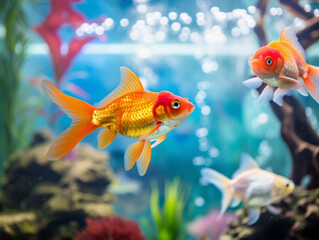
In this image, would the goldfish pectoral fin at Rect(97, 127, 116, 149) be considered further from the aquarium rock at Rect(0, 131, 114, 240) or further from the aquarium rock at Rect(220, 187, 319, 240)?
the aquarium rock at Rect(0, 131, 114, 240)

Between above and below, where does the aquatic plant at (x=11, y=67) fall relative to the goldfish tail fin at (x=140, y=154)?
above

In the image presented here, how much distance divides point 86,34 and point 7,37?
1.17 m

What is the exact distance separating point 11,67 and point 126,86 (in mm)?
3573

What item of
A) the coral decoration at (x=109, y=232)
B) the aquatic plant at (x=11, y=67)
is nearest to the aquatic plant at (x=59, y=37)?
the aquatic plant at (x=11, y=67)

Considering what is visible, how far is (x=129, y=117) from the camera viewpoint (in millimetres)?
822

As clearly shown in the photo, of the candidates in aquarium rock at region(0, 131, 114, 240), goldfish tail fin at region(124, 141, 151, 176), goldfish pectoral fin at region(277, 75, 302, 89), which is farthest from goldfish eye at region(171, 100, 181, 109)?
aquarium rock at region(0, 131, 114, 240)

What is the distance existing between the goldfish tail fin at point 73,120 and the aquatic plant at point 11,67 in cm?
341

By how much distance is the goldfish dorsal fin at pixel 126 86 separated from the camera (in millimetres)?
869

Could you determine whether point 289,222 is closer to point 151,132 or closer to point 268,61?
point 268,61

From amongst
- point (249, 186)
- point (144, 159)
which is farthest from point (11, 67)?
point (144, 159)

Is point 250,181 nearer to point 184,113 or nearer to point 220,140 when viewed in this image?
point 184,113

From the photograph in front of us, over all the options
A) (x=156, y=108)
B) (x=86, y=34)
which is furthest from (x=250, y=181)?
(x=86, y=34)

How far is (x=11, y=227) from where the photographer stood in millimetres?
2480

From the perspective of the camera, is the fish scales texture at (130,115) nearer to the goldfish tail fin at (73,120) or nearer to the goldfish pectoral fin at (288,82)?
the goldfish tail fin at (73,120)
